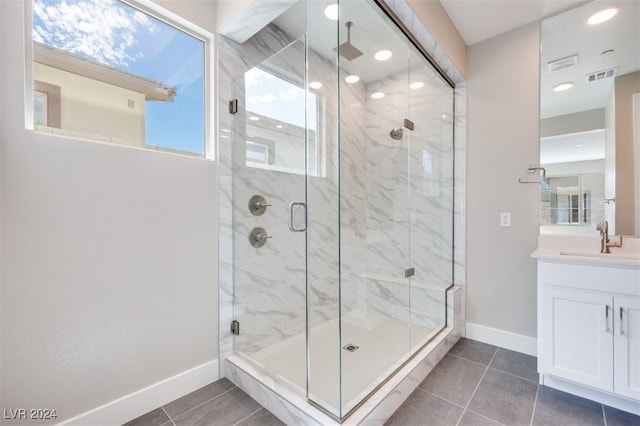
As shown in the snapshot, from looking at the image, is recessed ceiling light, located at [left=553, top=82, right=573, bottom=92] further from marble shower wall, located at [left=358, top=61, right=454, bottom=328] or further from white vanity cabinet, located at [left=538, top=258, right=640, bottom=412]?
Answer: white vanity cabinet, located at [left=538, top=258, right=640, bottom=412]

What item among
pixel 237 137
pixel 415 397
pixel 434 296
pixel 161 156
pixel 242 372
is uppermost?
pixel 237 137

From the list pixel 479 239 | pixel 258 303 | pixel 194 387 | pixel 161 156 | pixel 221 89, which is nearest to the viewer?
pixel 161 156

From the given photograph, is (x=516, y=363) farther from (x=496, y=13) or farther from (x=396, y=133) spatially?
(x=496, y=13)

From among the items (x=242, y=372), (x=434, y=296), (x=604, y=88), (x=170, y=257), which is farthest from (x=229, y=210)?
(x=604, y=88)

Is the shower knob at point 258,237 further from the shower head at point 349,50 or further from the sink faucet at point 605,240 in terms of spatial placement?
the sink faucet at point 605,240

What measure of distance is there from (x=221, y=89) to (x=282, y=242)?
1.18 meters

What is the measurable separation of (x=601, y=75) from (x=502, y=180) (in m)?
0.91

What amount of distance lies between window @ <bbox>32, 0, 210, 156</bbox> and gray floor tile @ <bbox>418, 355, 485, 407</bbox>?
215 centimetres

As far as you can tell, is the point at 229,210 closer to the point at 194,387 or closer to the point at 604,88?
the point at 194,387

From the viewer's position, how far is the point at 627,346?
148 centimetres

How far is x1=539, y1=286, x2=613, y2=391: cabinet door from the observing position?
1.54 meters

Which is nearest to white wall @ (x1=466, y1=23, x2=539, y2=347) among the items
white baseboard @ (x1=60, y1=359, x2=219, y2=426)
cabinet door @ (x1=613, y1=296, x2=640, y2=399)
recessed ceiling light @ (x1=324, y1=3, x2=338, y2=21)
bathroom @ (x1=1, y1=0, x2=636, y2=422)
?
bathroom @ (x1=1, y1=0, x2=636, y2=422)

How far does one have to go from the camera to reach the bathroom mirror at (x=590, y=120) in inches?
73.8

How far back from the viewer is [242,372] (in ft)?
5.77
